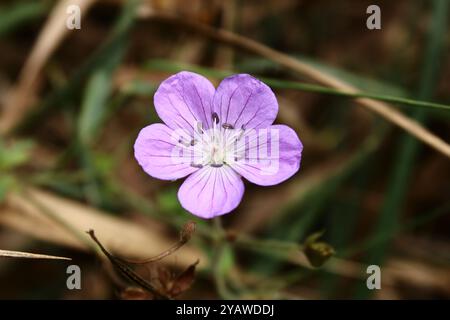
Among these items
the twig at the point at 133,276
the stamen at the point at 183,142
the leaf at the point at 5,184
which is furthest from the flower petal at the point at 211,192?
the leaf at the point at 5,184

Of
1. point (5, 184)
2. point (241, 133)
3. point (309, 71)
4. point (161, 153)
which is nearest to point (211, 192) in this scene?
point (161, 153)

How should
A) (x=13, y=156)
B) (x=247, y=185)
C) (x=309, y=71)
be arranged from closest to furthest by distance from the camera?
(x=309, y=71), (x=13, y=156), (x=247, y=185)

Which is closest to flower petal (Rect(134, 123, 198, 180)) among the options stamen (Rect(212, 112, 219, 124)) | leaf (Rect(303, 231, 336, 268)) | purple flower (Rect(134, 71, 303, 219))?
purple flower (Rect(134, 71, 303, 219))

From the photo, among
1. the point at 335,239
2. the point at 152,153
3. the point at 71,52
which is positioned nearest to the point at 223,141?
the point at 152,153

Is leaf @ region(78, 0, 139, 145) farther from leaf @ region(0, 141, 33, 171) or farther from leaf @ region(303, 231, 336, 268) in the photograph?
leaf @ region(303, 231, 336, 268)

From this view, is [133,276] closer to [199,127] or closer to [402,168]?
[199,127]
